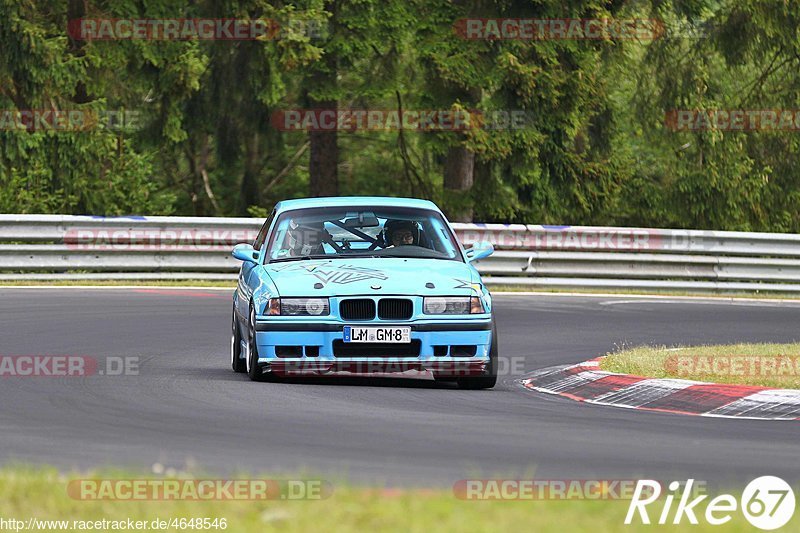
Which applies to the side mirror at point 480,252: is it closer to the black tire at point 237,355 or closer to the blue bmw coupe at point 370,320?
the blue bmw coupe at point 370,320

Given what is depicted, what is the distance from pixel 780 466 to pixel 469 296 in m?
4.22

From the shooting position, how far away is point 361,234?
42.8 feet

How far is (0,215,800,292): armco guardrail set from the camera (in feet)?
73.0

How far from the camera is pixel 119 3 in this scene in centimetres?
2950

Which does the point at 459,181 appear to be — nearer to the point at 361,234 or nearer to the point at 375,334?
the point at 361,234

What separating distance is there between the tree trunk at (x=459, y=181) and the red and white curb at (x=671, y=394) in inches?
701

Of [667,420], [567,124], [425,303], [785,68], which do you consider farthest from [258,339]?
[785,68]

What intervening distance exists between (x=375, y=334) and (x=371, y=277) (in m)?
0.50

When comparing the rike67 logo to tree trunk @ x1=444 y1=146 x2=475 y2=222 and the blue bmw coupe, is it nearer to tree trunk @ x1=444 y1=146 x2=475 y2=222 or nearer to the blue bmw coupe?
the blue bmw coupe

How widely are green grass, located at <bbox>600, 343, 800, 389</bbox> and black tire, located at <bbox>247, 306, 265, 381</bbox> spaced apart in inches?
112

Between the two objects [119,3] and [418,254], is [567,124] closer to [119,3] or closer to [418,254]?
[119,3]

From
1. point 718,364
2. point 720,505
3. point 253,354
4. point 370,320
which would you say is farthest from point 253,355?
point 720,505

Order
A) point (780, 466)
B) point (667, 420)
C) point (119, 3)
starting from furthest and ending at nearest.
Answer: point (119, 3) → point (667, 420) → point (780, 466)

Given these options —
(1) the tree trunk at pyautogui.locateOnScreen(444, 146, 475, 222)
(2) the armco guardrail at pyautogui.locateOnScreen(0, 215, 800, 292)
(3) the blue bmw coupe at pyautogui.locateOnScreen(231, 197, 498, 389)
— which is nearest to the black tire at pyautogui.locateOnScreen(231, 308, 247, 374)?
(3) the blue bmw coupe at pyautogui.locateOnScreen(231, 197, 498, 389)
